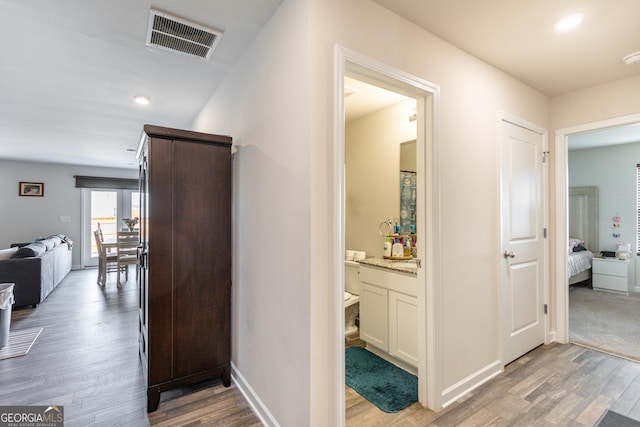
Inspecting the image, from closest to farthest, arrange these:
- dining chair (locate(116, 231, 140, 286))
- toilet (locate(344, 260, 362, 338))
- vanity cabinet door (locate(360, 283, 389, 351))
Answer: vanity cabinet door (locate(360, 283, 389, 351)) < toilet (locate(344, 260, 362, 338)) < dining chair (locate(116, 231, 140, 286))

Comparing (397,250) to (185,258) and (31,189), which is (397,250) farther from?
(31,189)

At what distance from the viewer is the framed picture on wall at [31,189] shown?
6.75 meters

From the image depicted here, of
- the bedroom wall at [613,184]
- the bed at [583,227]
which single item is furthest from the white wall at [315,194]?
the bedroom wall at [613,184]

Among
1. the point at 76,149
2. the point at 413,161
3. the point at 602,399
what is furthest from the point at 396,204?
the point at 76,149

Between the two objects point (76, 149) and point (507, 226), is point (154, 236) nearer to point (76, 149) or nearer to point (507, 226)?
point (507, 226)

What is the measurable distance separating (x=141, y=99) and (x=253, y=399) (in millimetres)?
3094

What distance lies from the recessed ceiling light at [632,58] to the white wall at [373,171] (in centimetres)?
158

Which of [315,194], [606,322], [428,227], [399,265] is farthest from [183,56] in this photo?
[606,322]

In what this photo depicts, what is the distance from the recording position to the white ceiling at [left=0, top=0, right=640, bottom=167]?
177cm

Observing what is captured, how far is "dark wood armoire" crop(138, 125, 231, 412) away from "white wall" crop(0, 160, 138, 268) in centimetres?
672

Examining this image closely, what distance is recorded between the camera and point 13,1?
5.63 ft

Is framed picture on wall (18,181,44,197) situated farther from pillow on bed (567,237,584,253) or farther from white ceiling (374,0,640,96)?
pillow on bed (567,237,584,253)

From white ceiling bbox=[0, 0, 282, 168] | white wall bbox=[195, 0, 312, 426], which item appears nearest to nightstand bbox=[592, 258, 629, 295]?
white wall bbox=[195, 0, 312, 426]

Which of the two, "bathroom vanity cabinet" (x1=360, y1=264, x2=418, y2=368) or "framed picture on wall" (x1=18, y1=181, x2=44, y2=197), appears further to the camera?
"framed picture on wall" (x1=18, y1=181, x2=44, y2=197)
